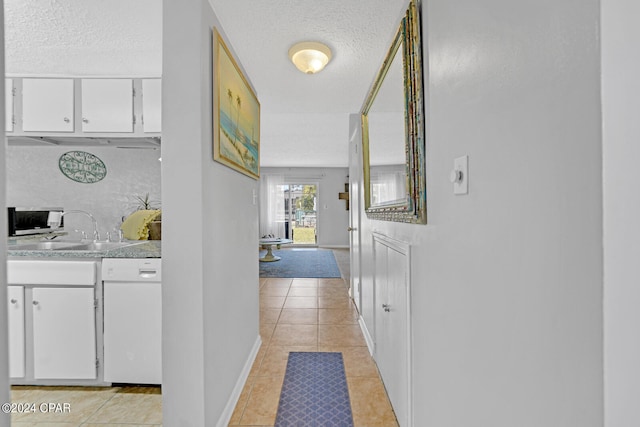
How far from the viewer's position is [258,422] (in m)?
1.73

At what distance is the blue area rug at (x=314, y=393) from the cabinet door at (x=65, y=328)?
3.99 ft

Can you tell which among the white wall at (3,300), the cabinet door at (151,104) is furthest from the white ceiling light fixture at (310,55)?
the white wall at (3,300)

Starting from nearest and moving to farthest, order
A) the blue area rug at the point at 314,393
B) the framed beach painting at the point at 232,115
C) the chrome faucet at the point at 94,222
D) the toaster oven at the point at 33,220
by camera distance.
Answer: the framed beach painting at the point at 232,115 → the blue area rug at the point at 314,393 → the toaster oven at the point at 33,220 → the chrome faucet at the point at 94,222

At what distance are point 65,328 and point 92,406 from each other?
49 cm

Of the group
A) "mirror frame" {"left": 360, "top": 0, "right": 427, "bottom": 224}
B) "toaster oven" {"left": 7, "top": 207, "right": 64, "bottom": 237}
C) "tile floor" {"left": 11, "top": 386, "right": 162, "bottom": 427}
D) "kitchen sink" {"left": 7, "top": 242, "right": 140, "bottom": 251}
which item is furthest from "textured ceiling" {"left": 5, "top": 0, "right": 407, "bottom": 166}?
"tile floor" {"left": 11, "top": 386, "right": 162, "bottom": 427}

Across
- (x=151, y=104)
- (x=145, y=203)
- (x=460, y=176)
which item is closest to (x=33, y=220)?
(x=145, y=203)

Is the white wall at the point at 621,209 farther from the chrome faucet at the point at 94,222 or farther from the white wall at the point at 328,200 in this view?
the white wall at the point at 328,200

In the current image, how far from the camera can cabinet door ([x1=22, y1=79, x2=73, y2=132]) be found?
99.8 inches

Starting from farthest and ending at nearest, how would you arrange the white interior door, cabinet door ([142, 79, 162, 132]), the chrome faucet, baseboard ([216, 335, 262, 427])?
the white interior door
the chrome faucet
cabinet door ([142, 79, 162, 132])
baseboard ([216, 335, 262, 427])

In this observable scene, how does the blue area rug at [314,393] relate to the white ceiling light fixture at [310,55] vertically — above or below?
below

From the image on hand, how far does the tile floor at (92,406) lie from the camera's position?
5.79 feet

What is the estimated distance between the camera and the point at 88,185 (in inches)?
115

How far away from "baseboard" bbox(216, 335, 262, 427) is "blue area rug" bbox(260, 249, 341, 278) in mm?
2899

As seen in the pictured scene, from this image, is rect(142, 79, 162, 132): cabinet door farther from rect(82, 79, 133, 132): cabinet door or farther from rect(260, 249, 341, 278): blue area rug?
rect(260, 249, 341, 278): blue area rug
